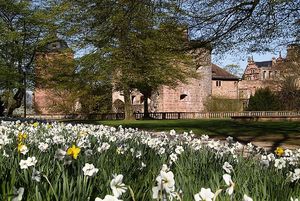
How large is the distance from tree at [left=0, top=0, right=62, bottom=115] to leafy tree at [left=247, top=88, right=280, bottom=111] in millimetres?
31402

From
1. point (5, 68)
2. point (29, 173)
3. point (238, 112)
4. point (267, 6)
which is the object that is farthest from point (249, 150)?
point (238, 112)

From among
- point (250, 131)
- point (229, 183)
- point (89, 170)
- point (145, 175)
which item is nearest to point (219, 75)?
point (250, 131)

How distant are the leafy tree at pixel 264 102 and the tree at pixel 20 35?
31.4 metres

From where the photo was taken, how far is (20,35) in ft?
78.9

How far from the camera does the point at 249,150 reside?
4.70 meters

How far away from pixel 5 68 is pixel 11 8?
3992 mm

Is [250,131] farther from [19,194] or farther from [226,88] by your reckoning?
[226,88]

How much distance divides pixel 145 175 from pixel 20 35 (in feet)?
72.7

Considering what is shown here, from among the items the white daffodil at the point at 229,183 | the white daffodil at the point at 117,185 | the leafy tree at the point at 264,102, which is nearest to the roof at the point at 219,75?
the leafy tree at the point at 264,102

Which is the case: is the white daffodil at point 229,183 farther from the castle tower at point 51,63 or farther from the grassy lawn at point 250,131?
the castle tower at point 51,63

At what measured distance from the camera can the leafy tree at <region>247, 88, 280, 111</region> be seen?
1951 inches

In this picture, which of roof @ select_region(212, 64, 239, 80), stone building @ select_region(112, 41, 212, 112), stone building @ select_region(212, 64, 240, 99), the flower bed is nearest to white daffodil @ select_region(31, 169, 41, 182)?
the flower bed

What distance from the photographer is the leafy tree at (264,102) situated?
49.6 metres

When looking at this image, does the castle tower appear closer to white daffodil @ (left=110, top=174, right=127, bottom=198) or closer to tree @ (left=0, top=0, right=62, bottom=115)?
tree @ (left=0, top=0, right=62, bottom=115)
